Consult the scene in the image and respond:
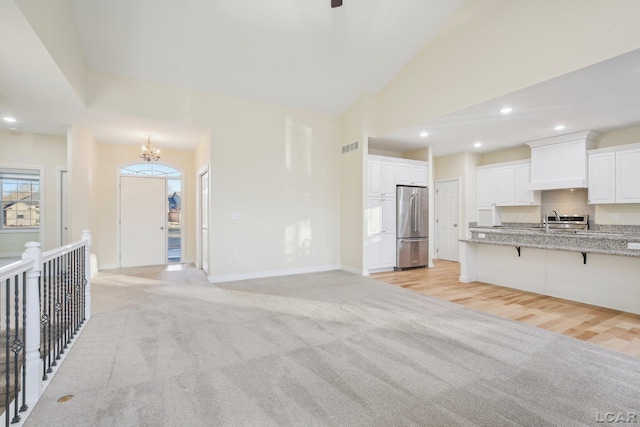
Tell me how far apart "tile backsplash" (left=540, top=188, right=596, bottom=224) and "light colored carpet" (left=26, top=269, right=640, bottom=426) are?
13.3 ft

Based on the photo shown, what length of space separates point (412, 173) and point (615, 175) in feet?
11.1

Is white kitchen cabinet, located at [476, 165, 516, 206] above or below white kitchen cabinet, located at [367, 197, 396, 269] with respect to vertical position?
above

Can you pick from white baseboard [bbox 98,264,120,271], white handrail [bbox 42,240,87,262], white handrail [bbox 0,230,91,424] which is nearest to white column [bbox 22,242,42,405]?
white handrail [bbox 0,230,91,424]

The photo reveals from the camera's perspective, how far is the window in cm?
743

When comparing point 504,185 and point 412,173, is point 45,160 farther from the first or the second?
point 504,185

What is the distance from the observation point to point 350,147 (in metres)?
6.47

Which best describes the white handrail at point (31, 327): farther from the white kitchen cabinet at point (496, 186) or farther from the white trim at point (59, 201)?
the white kitchen cabinet at point (496, 186)

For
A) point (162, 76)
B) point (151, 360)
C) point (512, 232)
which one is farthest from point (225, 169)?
point (512, 232)

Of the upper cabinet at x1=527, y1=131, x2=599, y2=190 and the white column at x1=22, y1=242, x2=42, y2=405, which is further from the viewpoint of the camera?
the upper cabinet at x1=527, y1=131, x2=599, y2=190

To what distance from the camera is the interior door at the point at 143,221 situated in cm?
694

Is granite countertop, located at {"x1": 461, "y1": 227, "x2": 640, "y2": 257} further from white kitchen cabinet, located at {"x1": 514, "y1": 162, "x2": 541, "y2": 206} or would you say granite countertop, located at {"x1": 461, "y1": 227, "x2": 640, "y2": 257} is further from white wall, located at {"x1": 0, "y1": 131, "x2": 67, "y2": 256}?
white wall, located at {"x1": 0, "y1": 131, "x2": 67, "y2": 256}

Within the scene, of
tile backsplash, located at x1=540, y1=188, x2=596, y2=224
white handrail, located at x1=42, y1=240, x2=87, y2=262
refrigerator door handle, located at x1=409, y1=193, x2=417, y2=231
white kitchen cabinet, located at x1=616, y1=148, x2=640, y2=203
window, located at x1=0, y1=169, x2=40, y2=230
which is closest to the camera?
white handrail, located at x1=42, y1=240, x2=87, y2=262

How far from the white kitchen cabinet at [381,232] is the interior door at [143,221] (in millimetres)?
4920

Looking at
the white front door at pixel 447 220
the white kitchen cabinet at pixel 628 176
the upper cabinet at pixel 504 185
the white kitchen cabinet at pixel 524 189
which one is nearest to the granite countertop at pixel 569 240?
the white kitchen cabinet at pixel 628 176
